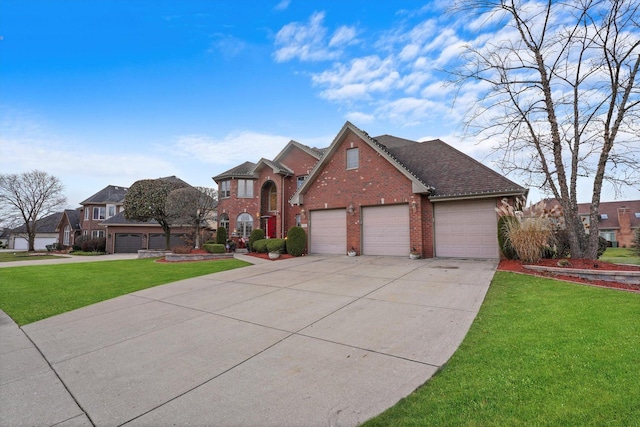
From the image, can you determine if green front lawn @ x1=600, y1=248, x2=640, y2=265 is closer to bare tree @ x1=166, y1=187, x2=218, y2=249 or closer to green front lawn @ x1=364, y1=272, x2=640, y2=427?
green front lawn @ x1=364, y1=272, x2=640, y2=427

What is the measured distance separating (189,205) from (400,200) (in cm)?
1331

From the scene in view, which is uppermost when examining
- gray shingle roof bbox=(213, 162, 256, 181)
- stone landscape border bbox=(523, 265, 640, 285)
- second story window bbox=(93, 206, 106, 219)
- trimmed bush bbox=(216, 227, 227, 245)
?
gray shingle roof bbox=(213, 162, 256, 181)

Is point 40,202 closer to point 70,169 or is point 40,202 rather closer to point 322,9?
point 70,169

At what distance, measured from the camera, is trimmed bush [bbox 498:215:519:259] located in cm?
1007

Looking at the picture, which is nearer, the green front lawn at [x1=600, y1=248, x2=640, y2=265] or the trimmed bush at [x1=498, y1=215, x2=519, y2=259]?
the trimmed bush at [x1=498, y1=215, x2=519, y2=259]

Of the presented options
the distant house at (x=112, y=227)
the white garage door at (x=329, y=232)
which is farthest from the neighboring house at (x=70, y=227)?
the white garage door at (x=329, y=232)

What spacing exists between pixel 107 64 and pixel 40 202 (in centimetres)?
3072

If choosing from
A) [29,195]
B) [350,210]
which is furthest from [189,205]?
[29,195]

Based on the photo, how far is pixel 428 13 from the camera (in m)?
10.2

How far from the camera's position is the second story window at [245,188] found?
2384 cm

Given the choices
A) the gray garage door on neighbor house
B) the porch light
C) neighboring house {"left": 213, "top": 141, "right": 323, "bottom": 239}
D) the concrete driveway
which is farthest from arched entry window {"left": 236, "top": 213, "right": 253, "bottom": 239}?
the concrete driveway

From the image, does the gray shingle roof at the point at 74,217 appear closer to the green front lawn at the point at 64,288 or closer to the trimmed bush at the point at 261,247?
the green front lawn at the point at 64,288

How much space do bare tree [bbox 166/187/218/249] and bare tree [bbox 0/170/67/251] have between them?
25.3m

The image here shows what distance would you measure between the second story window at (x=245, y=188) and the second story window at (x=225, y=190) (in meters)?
1.06
